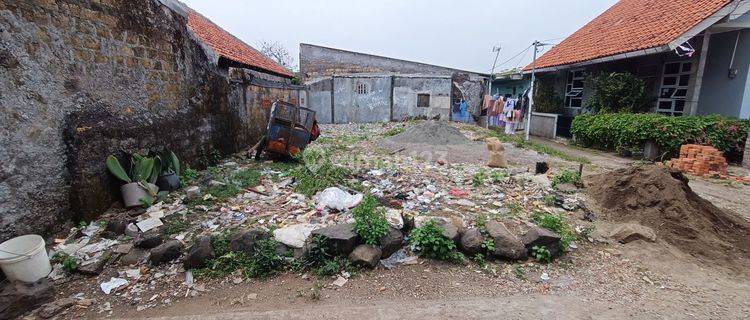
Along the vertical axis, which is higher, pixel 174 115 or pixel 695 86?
pixel 695 86

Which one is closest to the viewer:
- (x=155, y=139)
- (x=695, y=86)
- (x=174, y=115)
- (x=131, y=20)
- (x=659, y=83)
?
(x=131, y=20)

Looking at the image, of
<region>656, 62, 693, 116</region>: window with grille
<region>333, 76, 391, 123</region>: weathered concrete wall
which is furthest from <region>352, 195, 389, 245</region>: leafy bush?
<region>333, 76, 391, 123</region>: weathered concrete wall

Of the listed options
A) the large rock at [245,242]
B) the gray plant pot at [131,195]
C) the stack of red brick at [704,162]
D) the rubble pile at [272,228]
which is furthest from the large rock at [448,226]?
the stack of red brick at [704,162]

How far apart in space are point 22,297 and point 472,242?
368 centimetres

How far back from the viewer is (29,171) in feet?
10.6

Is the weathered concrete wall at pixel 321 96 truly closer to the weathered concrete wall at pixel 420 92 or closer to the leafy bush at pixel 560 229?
the weathered concrete wall at pixel 420 92

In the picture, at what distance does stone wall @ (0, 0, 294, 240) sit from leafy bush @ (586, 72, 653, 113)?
35.9 feet

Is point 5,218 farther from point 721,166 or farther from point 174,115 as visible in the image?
point 721,166

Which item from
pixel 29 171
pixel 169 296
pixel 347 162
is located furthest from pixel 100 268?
pixel 347 162

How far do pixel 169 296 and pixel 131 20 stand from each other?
153 inches

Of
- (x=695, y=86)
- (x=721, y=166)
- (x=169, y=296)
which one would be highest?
(x=695, y=86)

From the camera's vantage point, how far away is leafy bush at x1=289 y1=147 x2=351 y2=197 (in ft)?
16.8

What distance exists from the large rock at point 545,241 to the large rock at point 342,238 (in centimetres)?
168

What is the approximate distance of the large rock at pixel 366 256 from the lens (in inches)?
121
